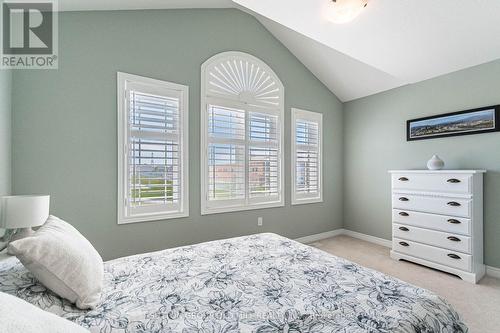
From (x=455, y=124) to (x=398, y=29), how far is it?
4.92 feet

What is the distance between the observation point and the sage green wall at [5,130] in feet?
6.23

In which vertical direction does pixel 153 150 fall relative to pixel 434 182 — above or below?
above

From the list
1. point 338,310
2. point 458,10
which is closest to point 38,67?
point 338,310

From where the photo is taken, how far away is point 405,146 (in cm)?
360

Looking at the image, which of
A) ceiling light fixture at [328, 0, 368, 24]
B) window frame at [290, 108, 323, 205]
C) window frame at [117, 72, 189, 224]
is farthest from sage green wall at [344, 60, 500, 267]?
window frame at [117, 72, 189, 224]

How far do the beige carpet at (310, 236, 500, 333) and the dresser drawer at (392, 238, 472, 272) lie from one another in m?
0.14

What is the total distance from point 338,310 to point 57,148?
8.81ft

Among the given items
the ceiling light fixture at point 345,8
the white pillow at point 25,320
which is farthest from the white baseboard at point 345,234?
the white pillow at point 25,320

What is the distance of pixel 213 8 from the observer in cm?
316

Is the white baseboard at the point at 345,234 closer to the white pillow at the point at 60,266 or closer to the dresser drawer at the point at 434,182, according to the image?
the dresser drawer at the point at 434,182

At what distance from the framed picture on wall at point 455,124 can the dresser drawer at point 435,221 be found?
1.11 meters

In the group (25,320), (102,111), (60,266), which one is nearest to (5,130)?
(102,111)

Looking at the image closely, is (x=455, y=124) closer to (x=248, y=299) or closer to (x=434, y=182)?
(x=434, y=182)

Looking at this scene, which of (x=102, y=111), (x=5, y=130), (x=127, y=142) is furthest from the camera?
(x=127, y=142)
